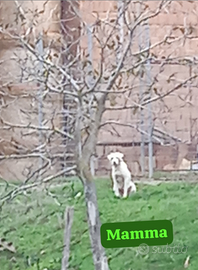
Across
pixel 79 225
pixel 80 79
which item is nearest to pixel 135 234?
pixel 79 225

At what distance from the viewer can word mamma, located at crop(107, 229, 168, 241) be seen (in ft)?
2.64

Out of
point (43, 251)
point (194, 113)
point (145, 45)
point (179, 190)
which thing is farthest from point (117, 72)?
point (43, 251)

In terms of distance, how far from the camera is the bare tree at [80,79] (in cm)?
82

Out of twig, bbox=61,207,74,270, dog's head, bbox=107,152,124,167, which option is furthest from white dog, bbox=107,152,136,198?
twig, bbox=61,207,74,270

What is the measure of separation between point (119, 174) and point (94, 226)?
14cm

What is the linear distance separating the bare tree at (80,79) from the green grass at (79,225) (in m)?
0.04

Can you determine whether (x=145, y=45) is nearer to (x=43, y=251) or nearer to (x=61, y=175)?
(x=61, y=175)

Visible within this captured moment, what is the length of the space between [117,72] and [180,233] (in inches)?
16.9

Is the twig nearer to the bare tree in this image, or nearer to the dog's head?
the bare tree

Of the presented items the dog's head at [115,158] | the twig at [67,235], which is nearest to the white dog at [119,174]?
the dog's head at [115,158]

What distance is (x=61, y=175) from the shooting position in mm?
817

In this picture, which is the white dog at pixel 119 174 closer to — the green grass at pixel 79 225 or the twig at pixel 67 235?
the green grass at pixel 79 225

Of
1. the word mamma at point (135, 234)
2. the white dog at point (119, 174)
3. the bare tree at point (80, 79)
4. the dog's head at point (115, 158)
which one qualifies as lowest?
the word mamma at point (135, 234)

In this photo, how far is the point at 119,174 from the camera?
0.83m
